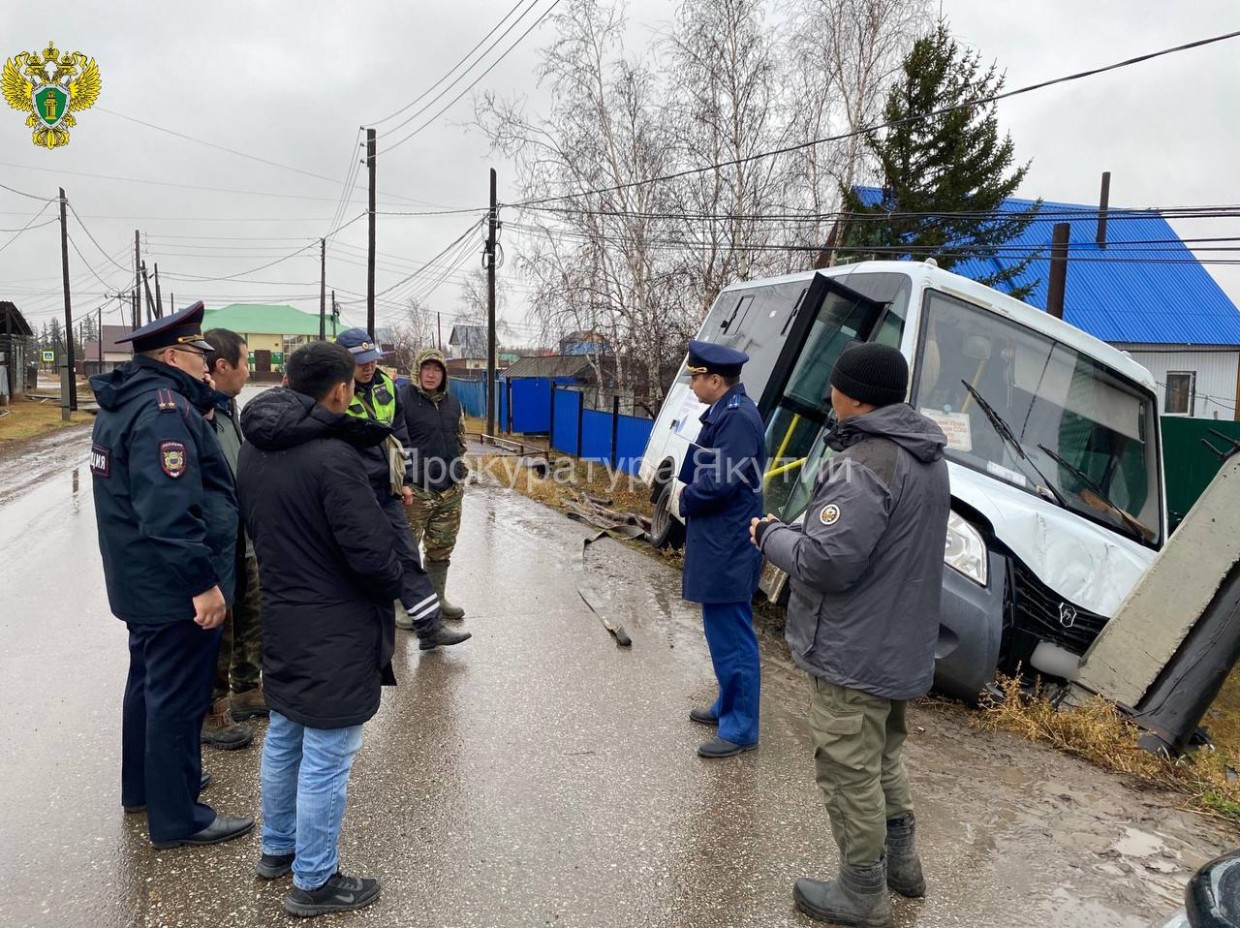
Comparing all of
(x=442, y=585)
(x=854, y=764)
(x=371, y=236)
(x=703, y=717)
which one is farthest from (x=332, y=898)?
(x=371, y=236)

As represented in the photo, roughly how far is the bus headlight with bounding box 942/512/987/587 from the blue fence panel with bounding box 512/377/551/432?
1833cm

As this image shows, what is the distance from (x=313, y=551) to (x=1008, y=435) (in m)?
3.96

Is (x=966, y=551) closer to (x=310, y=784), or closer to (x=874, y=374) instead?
(x=874, y=374)

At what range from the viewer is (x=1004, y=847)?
306cm

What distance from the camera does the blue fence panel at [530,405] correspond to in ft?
73.0

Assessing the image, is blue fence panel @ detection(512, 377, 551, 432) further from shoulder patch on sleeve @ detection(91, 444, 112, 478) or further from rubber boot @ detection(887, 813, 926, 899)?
rubber boot @ detection(887, 813, 926, 899)

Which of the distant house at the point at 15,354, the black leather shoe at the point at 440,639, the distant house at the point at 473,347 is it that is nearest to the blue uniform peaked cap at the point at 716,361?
the black leather shoe at the point at 440,639

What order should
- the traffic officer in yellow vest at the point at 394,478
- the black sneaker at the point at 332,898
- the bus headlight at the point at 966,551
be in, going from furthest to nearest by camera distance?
the bus headlight at the point at 966,551 < the traffic officer in yellow vest at the point at 394,478 < the black sneaker at the point at 332,898

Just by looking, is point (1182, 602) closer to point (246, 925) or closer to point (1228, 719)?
point (1228, 719)

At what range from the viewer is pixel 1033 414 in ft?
15.7

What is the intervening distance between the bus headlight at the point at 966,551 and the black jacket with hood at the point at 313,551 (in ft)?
9.54

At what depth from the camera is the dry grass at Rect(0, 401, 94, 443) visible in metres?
20.1

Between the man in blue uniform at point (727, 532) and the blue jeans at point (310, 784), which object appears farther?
the man in blue uniform at point (727, 532)

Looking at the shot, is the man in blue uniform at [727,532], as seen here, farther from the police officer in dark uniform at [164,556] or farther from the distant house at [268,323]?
the distant house at [268,323]
